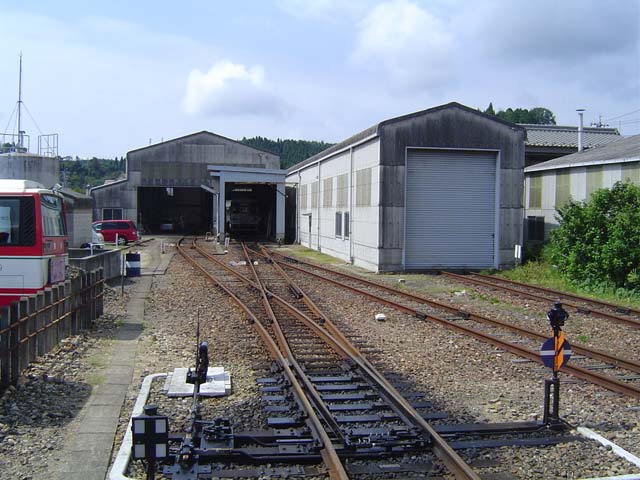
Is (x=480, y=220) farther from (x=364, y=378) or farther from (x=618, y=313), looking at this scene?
(x=364, y=378)

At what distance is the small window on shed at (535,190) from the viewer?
2828 cm

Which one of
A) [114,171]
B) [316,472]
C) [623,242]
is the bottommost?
[316,472]

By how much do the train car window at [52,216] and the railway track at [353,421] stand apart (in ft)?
13.4

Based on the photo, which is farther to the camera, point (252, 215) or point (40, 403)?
point (252, 215)

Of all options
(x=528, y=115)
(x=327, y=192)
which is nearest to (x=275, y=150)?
(x=528, y=115)

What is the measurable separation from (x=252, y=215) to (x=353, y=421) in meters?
40.9

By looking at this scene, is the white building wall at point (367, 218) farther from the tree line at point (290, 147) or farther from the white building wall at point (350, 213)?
the tree line at point (290, 147)

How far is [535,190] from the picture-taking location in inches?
1131

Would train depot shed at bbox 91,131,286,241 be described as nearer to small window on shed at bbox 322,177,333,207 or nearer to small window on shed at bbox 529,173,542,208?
small window on shed at bbox 322,177,333,207

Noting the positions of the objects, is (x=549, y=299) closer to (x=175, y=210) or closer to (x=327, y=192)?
(x=327, y=192)

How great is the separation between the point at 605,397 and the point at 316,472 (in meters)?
3.92

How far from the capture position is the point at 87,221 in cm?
2884

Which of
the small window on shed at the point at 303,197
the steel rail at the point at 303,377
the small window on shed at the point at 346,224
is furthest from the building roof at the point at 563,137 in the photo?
the steel rail at the point at 303,377

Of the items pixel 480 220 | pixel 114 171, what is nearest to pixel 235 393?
pixel 480 220
